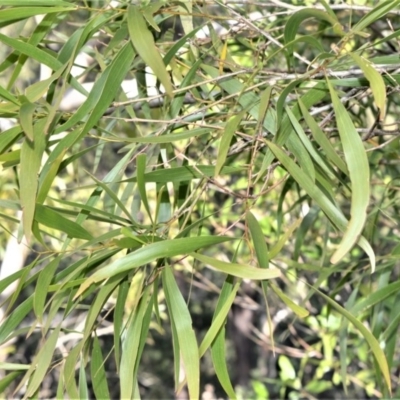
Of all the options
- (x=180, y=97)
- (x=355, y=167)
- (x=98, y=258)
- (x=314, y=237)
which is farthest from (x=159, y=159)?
(x=314, y=237)

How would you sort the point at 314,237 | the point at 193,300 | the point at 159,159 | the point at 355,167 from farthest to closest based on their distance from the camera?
the point at 193,300 < the point at 314,237 < the point at 159,159 < the point at 355,167

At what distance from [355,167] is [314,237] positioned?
130cm

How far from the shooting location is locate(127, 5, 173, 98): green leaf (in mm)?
484

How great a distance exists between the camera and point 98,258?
2.01 ft

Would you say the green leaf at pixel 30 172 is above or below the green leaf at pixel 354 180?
above

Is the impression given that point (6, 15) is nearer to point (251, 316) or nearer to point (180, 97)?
point (180, 97)

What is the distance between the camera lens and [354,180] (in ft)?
1.56

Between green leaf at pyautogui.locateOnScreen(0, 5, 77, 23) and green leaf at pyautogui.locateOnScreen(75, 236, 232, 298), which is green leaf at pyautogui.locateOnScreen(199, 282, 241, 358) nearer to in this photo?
green leaf at pyautogui.locateOnScreen(75, 236, 232, 298)

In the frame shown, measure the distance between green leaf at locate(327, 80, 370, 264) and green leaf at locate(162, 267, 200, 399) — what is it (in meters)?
0.16

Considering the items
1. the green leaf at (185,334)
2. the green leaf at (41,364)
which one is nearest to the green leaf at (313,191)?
the green leaf at (185,334)

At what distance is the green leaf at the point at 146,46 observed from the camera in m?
0.48

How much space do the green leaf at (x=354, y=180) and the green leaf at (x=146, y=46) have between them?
0.14m

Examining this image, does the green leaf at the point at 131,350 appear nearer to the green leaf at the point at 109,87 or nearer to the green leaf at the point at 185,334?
the green leaf at the point at 185,334

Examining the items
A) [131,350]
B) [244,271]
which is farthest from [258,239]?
[131,350]
